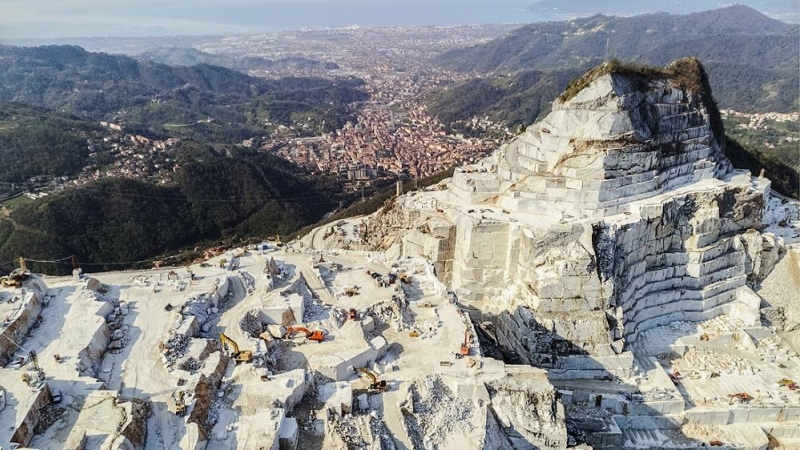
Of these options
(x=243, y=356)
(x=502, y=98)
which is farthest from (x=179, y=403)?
(x=502, y=98)

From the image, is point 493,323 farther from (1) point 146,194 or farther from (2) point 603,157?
(1) point 146,194

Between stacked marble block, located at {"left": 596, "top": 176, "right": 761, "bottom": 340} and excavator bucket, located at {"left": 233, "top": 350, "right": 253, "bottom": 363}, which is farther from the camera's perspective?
stacked marble block, located at {"left": 596, "top": 176, "right": 761, "bottom": 340}

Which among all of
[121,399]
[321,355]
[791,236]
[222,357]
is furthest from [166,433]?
[791,236]

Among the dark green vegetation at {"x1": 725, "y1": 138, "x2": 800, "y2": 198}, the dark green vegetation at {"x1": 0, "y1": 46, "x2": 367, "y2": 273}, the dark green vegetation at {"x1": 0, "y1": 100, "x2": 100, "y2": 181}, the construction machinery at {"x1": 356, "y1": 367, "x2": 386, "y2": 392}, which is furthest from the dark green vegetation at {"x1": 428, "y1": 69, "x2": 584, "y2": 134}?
the construction machinery at {"x1": 356, "y1": 367, "x2": 386, "y2": 392}

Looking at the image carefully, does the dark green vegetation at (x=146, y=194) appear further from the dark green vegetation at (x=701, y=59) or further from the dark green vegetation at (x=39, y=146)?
the dark green vegetation at (x=701, y=59)

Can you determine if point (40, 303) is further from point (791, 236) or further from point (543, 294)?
point (791, 236)

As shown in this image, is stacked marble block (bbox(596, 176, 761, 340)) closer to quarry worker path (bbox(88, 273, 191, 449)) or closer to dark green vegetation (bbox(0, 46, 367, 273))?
quarry worker path (bbox(88, 273, 191, 449))
